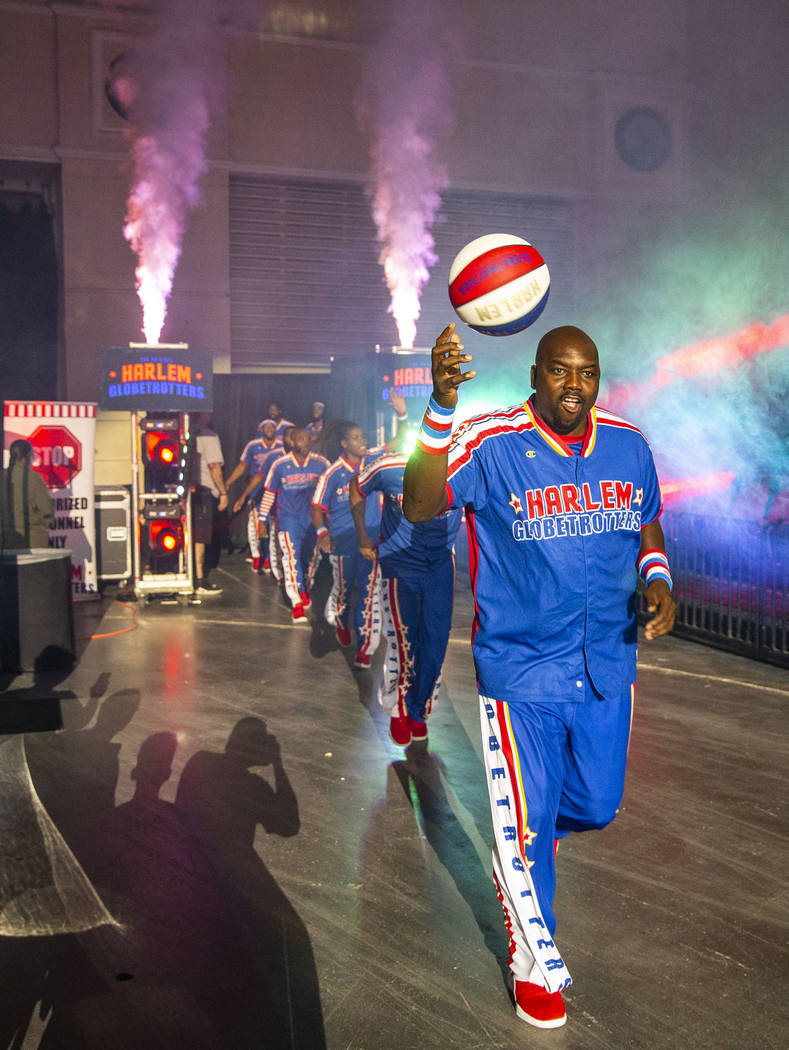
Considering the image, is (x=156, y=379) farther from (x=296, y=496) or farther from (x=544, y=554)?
(x=544, y=554)

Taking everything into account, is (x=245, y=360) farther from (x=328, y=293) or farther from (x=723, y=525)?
(x=723, y=525)

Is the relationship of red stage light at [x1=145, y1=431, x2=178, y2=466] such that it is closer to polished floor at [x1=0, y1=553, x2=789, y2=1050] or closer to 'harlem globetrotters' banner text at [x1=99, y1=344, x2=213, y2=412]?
'harlem globetrotters' banner text at [x1=99, y1=344, x2=213, y2=412]

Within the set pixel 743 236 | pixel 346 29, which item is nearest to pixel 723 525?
pixel 743 236

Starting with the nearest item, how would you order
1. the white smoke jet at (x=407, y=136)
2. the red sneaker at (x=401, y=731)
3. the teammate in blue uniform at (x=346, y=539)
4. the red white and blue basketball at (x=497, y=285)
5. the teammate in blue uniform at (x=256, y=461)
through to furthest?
the red white and blue basketball at (x=497, y=285) < the red sneaker at (x=401, y=731) < the teammate in blue uniform at (x=346, y=539) < the teammate in blue uniform at (x=256, y=461) < the white smoke jet at (x=407, y=136)

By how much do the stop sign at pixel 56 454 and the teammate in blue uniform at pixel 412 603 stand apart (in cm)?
661

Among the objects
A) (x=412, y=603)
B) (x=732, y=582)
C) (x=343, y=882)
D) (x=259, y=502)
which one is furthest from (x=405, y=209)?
(x=343, y=882)

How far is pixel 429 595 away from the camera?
19.5ft

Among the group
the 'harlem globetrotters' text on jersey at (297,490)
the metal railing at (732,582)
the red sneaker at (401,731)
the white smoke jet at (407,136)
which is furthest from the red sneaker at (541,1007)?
the white smoke jet at (407,136)

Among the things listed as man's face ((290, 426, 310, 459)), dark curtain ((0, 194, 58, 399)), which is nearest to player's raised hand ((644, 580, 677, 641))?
man's face ((290, 426, 310, 459))

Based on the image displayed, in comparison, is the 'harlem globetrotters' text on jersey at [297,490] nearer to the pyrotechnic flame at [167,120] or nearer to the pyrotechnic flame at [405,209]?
the pyrotechnic flame at [167,120]

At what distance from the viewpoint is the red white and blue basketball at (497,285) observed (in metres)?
3.45

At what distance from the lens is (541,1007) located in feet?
10.3

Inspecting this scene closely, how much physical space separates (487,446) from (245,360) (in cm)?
1519

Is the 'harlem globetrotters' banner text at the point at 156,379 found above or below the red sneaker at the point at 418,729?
above
